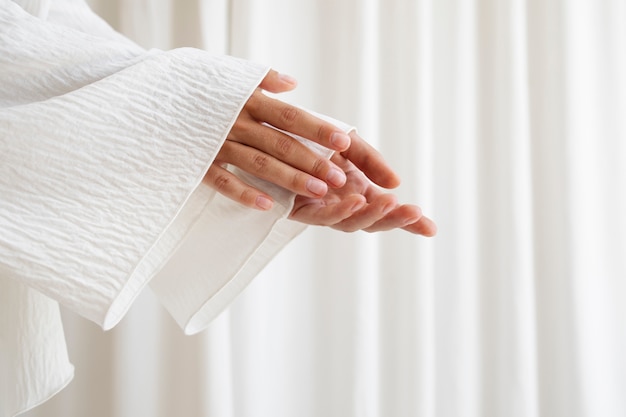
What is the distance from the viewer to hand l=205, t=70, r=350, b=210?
1.88ft

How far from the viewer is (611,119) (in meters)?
1.13

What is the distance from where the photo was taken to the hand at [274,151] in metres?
0.57

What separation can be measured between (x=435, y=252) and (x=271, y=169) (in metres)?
0.64

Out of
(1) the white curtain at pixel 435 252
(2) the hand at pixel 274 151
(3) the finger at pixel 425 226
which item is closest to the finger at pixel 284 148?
(2) the hand at pixel 274 151

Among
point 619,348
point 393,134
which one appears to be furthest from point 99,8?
point 619,348

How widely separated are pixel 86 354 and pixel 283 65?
0.60 metres

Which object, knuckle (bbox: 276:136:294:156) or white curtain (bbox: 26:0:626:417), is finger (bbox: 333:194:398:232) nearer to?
knuckle (bbox: 276:136:294:156)

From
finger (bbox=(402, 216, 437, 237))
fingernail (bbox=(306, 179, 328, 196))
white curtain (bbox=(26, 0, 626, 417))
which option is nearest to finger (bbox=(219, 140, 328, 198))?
fingernail (bbox=(306, 179, 328, 196))

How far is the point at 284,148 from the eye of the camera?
0.59m

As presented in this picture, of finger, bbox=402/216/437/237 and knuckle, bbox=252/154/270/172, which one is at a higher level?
knuckle, bbox=252/154/270/172

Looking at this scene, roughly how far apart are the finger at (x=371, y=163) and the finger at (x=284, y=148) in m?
0.08

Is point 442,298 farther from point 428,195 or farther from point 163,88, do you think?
point 163,88

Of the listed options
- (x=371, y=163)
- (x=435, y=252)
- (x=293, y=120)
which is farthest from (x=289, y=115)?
(x=435, y=252)

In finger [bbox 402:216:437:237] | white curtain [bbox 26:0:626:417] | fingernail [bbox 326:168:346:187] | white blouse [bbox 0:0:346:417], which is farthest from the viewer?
white curtain [bbox 26:0:626:417]
